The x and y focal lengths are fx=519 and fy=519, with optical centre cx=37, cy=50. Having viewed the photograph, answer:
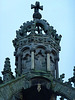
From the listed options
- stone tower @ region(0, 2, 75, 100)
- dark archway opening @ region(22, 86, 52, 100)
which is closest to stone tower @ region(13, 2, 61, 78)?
stone tower @ region(0, 2, 75, 100)

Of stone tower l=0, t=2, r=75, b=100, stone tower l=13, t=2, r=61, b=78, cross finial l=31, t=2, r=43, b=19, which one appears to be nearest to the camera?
stone tower l=0, t=2, r=75, b=100

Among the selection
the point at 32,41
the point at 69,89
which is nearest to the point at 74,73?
the point at 69,89

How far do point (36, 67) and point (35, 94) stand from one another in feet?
8.54

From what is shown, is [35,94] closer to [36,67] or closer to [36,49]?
[36,67]

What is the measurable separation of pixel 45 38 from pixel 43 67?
9.05ft

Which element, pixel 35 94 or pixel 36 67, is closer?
pixel 35 94

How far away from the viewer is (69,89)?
1593 inches

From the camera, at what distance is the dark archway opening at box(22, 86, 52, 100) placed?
134 feet

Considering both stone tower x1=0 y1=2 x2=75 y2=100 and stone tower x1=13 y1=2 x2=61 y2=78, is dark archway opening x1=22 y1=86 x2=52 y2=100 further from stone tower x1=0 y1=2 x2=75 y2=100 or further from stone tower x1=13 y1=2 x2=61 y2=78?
stone tower x1=13 y1=2 x2=61 y2=78

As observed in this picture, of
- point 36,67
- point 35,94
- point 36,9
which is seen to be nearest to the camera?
point 35,94

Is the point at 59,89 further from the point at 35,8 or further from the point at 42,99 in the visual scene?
the point at 35,8

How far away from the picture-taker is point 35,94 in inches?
1630

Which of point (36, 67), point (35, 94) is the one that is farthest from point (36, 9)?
point (35, 94)

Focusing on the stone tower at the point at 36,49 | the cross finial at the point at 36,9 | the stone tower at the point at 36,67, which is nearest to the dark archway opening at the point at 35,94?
the stone tower at the point at 36,67
